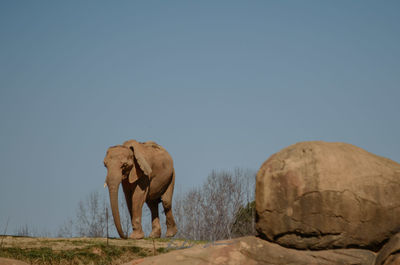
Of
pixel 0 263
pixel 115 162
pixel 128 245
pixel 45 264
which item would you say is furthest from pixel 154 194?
pixel 0 263

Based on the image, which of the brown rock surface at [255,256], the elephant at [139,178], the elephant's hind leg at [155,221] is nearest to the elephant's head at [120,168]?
the elephant at [139,178]

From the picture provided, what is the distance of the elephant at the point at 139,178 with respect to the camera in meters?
17.7

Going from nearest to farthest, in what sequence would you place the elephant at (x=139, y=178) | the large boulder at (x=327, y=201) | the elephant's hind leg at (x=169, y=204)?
the large boulder at (x=327, y=201), the elephant at (x=139, y=178), the elephant's hind leg at (x=169, y=204)

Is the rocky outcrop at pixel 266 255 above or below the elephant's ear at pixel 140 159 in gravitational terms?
below

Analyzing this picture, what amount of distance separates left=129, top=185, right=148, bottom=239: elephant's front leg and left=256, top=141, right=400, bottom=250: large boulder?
1038cm

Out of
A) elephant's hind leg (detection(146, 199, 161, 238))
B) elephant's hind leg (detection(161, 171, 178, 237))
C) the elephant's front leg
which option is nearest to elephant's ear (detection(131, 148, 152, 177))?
the elephant's front leg

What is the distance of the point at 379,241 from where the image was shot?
838cm

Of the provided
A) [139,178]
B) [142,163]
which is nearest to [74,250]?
[142,163]

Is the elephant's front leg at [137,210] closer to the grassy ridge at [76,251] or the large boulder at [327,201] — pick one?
the grassy ridge at [76,251]

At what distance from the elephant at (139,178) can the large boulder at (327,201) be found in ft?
31.5

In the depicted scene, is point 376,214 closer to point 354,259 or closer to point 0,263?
point 354,259

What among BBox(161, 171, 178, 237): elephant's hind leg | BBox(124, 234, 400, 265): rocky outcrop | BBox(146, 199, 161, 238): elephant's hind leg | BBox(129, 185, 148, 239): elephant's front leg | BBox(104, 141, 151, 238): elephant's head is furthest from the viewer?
BBox(161, 171, 178, 237): elephant's hind leg

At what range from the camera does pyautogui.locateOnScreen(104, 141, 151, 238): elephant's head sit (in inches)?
692

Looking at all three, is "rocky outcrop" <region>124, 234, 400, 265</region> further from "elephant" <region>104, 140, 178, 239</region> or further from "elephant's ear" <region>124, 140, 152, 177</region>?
"elephant's ear" <region>124, 140, 152, 177</region>
